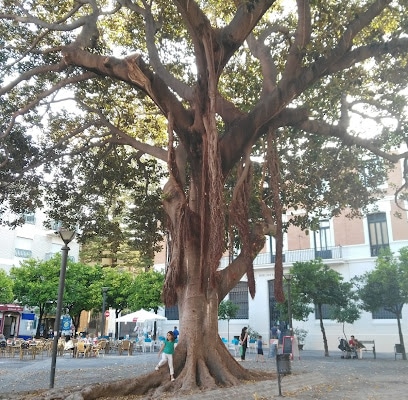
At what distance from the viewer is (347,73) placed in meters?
12.9

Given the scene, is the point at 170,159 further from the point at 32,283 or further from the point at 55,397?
the point at 32,283

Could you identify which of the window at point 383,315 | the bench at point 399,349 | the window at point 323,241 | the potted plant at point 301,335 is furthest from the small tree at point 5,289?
the bench at point 399,349

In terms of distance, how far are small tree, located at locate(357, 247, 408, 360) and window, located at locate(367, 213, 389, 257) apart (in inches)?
211

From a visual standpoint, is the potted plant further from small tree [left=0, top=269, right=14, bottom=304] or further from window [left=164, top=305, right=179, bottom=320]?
small tree [left=0, top=269, right=14, bottom=304]

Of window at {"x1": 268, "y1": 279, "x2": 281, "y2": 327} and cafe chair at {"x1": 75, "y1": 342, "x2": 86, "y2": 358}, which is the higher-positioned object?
window at {"x1": 268, "y1": 279, "x2": 281, "y2": 327}

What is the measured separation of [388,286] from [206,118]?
1467cm

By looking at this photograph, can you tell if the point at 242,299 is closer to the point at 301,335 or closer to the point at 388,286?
the point at 301,335

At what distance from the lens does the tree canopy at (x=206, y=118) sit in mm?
9852

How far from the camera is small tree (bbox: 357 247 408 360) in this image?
66.5 ft

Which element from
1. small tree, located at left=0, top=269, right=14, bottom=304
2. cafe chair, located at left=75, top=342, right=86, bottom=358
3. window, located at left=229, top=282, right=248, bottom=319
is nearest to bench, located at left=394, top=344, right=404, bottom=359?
window, located at left=229, top=282, right=248, bottom=319

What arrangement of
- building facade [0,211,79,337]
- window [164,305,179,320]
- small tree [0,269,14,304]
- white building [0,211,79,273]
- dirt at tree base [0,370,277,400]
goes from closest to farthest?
1. dirt at tree base [0,370,277,400]
2. small tree [0,269,14,304]
3. building facade [0,211,79,337]
4. window [164,305,179,320]
5. white building [0,211,79,273]

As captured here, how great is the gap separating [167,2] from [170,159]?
227 inches

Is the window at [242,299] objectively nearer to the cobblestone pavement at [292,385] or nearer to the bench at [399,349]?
the bench at [399,349]

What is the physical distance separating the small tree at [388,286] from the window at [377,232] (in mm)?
5371
